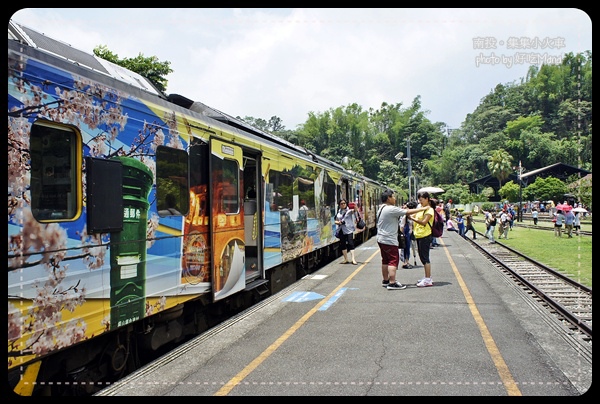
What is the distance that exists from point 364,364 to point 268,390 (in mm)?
1054

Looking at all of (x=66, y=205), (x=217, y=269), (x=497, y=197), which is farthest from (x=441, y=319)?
(x=497, y=197)

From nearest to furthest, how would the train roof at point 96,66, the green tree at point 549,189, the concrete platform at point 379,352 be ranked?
the train roof at point 96,66 → the concrete platform at point 379,352 → the green tree at point 549,189

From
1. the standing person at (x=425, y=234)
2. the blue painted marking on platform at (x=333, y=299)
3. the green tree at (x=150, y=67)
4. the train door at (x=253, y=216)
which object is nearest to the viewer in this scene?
the blue painted marking on platform at (x=333, y=299)

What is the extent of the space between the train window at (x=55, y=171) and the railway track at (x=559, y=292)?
569cm

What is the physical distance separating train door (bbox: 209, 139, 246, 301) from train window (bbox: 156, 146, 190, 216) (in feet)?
1.88

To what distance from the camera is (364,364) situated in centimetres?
474

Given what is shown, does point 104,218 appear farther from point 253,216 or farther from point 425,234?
point 425,234

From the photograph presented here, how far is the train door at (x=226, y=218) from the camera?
6195mm

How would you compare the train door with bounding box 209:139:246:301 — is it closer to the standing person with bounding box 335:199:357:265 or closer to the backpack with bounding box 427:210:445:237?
the backpack with bounding box 427:210:445:237

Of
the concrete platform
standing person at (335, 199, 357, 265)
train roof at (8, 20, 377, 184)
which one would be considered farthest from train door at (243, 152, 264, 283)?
standing person at (335, 199, 357, 265)

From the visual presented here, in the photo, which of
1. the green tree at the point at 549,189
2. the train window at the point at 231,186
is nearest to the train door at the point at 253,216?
the train window at the point at 231,186

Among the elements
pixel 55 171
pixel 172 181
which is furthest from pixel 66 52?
pixel 55 171

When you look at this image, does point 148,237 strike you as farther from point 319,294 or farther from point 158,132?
point 319,294

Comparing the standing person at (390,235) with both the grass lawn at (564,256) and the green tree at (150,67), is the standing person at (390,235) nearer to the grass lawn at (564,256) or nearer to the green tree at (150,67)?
the grass lawn at (564,256)
